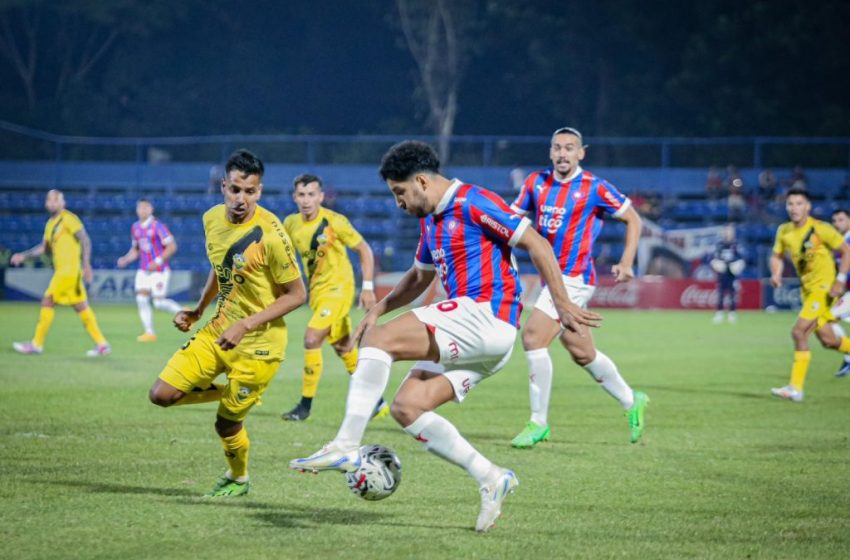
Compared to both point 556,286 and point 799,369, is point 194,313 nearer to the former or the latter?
point 556,286

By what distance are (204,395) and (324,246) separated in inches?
179

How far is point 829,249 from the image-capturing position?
13719 millimetres

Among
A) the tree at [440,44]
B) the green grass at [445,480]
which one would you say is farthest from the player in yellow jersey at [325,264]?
the tree at [440,44]

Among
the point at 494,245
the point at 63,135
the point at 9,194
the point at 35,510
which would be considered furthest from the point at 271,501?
the point at 63,135

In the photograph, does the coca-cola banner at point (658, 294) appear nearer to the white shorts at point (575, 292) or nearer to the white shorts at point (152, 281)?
the white shorts at point (152, 281)

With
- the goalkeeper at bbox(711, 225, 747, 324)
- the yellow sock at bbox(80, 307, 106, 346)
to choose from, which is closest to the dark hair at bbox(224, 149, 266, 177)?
the yellow sock at bbox(80, 307, 106, 346)

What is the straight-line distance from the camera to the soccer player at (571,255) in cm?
995

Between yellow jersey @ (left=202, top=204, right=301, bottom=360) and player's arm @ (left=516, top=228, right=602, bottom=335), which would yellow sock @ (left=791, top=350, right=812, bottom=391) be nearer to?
yellow jersey @ (left=202, top=204, right=301, bottom=360)

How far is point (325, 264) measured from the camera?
38.9 ft

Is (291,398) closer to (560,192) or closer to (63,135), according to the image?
(560,192)

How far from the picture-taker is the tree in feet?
169

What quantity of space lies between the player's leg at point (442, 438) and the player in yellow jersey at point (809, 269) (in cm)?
777

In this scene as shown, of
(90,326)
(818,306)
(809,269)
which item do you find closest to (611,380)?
(818,306)

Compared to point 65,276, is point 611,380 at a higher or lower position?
lower
